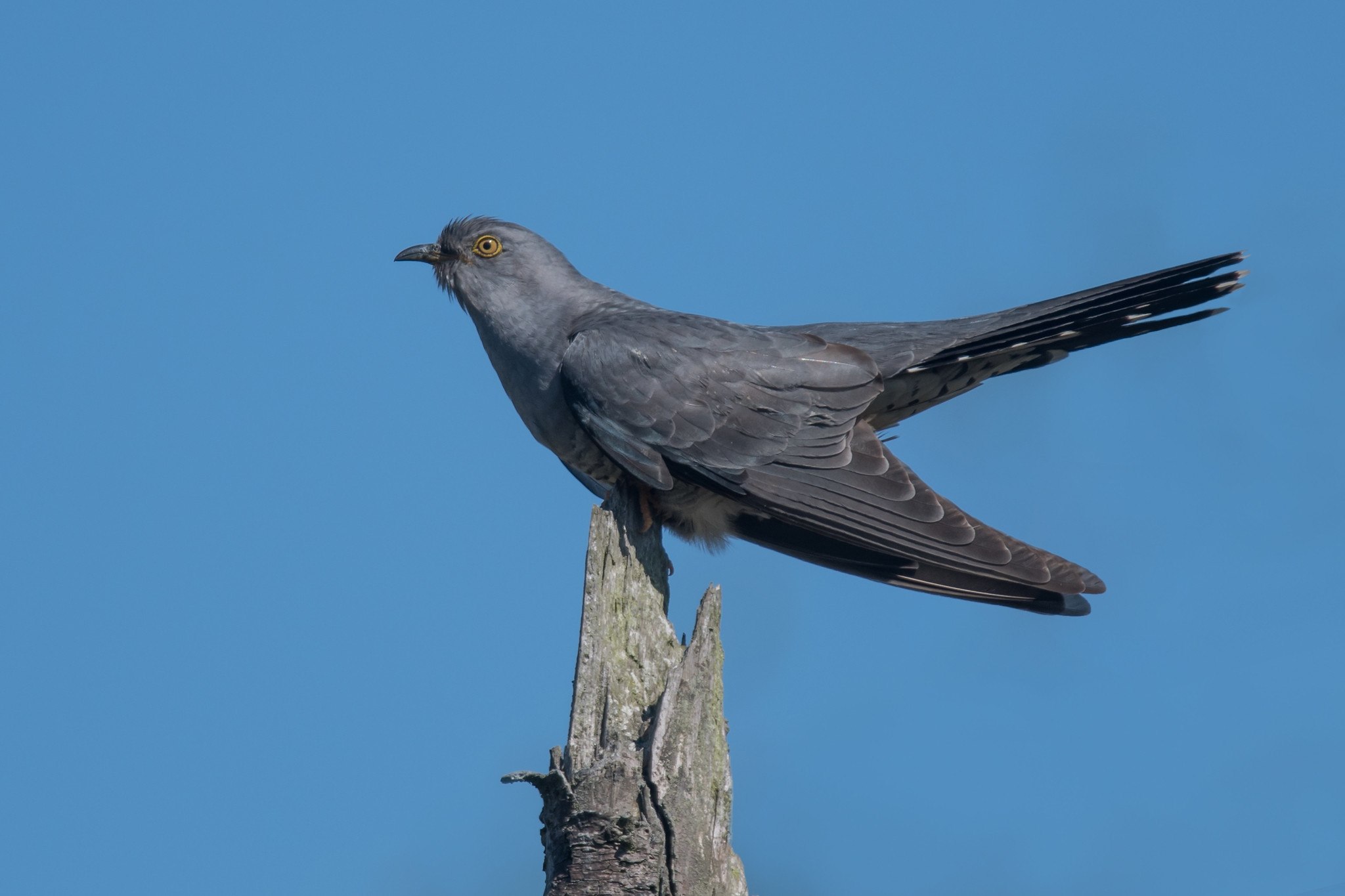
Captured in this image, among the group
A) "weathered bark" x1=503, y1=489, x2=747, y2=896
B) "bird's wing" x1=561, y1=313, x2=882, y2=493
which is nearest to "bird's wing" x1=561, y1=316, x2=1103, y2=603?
"bird's wing" x1=561, y1=313, x2=882, y2=493

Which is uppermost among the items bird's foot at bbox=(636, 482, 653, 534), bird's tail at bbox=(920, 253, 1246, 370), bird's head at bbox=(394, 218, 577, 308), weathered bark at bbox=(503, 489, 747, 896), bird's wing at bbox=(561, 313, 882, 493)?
bird's head at bbox=(394, 218, 577, 308)

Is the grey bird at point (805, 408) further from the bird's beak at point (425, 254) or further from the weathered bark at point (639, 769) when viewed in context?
the weathered bark at point (639, 769)

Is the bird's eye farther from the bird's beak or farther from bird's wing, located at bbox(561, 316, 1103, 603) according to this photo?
bird's wing, located at bbox(561, 316, 1103, 603)

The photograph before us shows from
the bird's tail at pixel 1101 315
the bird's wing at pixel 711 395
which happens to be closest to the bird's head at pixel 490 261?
the bird's wing at pixel 711 395

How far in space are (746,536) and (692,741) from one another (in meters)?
2.10

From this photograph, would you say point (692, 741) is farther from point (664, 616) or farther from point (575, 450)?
point (575, 450)

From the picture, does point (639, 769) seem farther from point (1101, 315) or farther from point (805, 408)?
Result: point (1101, 315)

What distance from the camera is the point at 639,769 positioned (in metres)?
3.59

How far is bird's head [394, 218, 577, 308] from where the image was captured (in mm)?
6172

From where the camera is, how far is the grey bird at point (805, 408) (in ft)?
17.0

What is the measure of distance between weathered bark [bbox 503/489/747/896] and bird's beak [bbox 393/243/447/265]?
2.88 m

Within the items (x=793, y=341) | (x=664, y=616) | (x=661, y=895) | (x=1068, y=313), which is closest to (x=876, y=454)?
(x=793, y=341)

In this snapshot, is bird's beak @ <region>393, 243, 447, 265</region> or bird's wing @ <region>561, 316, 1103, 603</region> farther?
bird's beak @ <region>393, 243, 447, 265</region>

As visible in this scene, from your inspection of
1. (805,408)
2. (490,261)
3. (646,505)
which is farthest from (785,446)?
(490,261)
